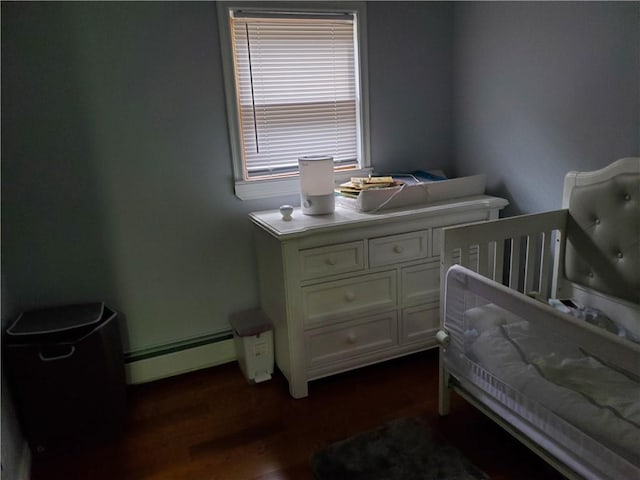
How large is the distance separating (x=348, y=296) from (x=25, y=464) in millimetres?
1411

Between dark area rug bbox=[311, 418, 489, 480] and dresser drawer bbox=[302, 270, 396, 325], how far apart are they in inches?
20.8

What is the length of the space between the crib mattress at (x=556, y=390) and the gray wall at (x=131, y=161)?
125 cm

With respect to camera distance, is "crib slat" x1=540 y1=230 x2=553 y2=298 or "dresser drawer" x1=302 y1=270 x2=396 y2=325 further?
"dresser drawer" x1=302 y1=270 x2=396 y2=325

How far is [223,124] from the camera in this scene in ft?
7.31

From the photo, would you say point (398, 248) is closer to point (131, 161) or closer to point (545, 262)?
point (545, 262)

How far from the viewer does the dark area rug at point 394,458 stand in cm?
164

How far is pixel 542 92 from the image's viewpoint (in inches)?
83.6

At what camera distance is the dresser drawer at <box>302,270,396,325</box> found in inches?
81.2

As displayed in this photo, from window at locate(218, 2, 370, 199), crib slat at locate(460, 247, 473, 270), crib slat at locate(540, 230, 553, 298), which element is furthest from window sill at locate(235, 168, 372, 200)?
crib slat at locate(540, 230, 553, 298)

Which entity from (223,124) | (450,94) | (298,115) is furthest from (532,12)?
(223,124)

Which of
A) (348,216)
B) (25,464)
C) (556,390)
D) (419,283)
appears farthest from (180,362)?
(556,390)

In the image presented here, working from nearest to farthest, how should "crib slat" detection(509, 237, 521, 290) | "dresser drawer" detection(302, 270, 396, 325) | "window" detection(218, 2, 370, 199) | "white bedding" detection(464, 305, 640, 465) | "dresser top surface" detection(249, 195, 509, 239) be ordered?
"white bedding" detection(464, 305, 640, 465)
"crib slat" detection(509, 237, 521, 290)
"dresser top surface" detection(249, 195, 509, 239)
"dresser drawer" detection(302, 270, 396, 325)
"window" detection(218, 2, 370, 199)

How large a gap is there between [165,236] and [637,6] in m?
2.14

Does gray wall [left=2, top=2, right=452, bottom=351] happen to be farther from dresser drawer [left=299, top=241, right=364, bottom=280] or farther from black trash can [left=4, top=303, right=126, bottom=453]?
dresser drawer [left=299, top=241, right=364, bottom=280]
